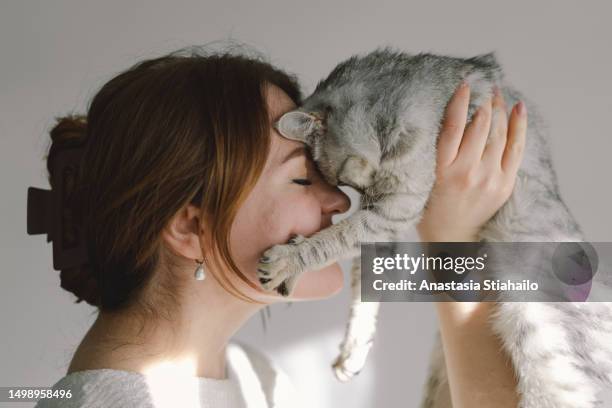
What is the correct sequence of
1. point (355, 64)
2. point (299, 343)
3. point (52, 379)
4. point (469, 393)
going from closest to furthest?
point (469, 393) < point (355, 64) < point (52, 379) < point (299, 343)

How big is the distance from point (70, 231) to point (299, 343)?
112cm

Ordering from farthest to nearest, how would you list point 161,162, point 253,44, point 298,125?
1. point 253,44
2. point 298,125
3. point 161,162

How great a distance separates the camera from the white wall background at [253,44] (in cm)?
204

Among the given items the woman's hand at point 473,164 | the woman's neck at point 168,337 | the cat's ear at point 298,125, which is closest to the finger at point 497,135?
the woman's hand at point 473,164

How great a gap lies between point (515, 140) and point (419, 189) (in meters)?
0.23

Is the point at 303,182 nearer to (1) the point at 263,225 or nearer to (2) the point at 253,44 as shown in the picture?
(1) the point at 263,225

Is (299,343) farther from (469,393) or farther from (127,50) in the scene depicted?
(127,50)

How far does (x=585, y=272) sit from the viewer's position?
4.18 ft

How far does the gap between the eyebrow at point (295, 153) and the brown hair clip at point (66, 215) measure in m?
0.43

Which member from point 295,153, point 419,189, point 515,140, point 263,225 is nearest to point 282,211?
point 263,225

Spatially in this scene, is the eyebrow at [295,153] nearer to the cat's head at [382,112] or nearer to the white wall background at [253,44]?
the cat's head at [382,112]

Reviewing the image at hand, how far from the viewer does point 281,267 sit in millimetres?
1117

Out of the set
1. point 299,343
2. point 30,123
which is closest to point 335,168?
point 299,343

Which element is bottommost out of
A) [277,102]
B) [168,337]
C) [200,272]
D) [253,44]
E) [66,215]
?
[168,337]
